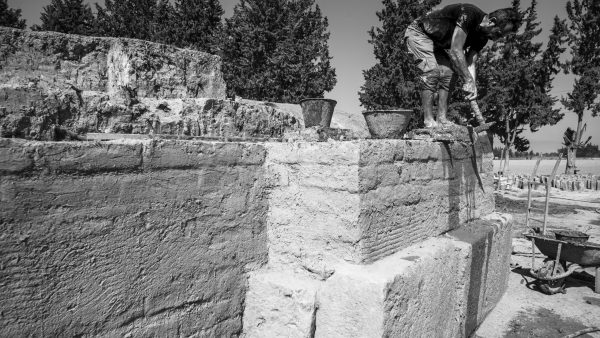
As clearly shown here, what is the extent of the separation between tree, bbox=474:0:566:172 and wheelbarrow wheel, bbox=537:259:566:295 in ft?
64.7

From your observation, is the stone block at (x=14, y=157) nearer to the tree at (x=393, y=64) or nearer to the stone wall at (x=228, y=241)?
the stone wall at (x=228, y=241)

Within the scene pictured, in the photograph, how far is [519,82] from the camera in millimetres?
23500

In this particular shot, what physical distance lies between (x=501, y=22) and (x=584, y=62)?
27287 millimetres

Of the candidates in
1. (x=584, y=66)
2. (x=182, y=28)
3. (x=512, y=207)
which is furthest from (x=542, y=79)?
(x=182, y=28)

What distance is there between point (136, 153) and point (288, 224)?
3.78 feet

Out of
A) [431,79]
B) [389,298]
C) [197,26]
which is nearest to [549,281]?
[431,79]

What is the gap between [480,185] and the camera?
161 inches

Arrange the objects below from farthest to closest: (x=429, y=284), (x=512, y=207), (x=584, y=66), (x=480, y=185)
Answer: (x=584, y=66)
(x=512, y=207)
(x=480, y=185)
(x=429, y=284)

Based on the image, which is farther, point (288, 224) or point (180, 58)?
point (180, 58)

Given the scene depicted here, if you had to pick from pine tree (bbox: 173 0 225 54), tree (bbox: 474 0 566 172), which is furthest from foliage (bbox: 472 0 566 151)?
pine tree (bbox: 173 0 225 54)

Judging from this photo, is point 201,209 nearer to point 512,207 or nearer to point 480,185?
point 480,185

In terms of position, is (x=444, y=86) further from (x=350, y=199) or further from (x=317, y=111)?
(x=350, y=199)

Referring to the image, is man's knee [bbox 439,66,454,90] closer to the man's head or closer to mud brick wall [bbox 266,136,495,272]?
the man's head

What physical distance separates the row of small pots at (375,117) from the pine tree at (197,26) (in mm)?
22840
